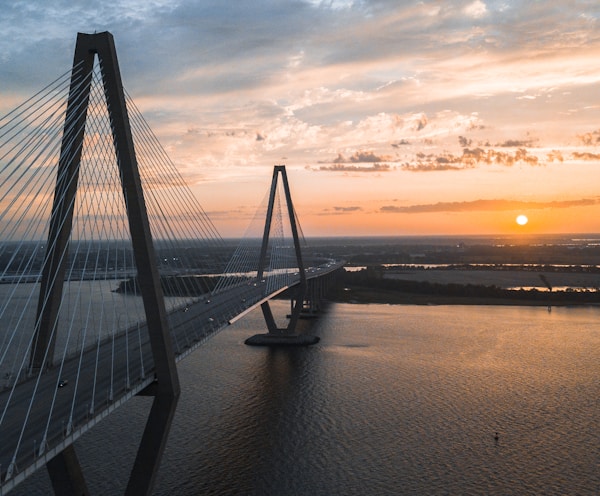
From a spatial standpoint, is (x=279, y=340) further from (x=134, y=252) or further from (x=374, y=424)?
(x=134, y=252)

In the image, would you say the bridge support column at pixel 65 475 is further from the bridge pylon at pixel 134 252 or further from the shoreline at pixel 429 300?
the shoreline at pixel 429 300

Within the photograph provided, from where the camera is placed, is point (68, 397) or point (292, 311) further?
point (292, 311)

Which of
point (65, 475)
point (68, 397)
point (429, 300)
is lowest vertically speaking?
point (429, 300)

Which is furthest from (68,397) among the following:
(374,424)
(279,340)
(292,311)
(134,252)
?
(292,311)

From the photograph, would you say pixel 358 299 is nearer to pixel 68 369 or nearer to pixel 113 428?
pixel 113 428

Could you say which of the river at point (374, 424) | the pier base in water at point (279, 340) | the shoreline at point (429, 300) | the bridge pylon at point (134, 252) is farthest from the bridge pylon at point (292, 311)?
the bridge pylon at point (134, 252)

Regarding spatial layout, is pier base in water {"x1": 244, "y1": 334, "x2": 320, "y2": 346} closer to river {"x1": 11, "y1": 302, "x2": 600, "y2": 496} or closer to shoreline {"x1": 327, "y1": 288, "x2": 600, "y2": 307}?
river {"x1": 11, "y1": 302, "x2": 600, "y2": 496}

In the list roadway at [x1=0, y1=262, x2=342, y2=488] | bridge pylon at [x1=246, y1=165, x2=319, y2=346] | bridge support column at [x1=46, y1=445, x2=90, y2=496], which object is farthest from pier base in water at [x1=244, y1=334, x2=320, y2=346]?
bridge support column at [x1=46, y1=445, x2=90, y2=496]

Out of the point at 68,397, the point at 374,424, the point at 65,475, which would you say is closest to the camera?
the point at 68,397
